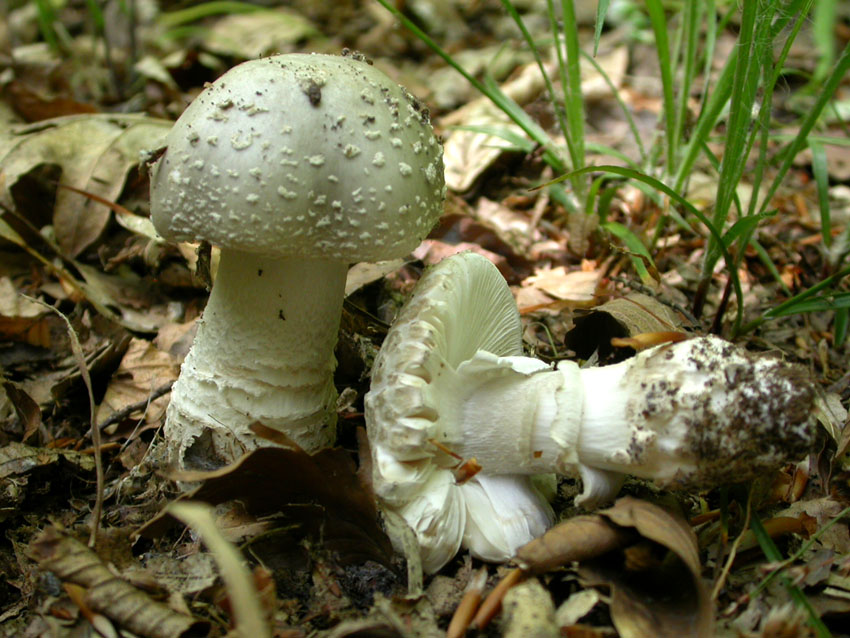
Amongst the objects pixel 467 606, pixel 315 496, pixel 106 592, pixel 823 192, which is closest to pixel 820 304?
pixel 823 192

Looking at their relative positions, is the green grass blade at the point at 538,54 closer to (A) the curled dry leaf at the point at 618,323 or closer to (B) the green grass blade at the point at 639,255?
(B) the green grass blade at the point at 639,255

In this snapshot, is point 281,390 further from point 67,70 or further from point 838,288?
point 67,70

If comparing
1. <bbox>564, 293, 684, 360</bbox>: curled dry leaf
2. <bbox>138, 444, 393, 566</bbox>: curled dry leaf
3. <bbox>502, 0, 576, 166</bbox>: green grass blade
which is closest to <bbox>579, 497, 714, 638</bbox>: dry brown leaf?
<bbox>138, 444, 393, 566</bbox>: curled dry leaf

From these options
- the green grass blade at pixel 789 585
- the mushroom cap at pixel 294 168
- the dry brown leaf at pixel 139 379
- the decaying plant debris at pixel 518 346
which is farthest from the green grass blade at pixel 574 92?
the dry brown leaf at pixel 139 379

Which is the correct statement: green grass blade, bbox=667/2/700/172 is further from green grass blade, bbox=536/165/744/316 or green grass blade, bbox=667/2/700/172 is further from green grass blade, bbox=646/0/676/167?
green grass blade, bbox=536/165/744/316

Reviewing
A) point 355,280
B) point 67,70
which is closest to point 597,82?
point 355,280

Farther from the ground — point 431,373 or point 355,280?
point 431,373
